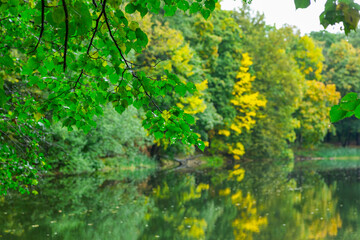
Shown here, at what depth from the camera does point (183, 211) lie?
32.0 ft

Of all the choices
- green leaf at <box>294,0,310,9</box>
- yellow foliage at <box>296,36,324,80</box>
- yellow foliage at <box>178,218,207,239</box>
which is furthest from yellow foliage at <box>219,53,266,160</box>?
green leaf at <box>294,0,310,9</box>

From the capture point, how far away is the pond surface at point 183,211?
7.71 metres

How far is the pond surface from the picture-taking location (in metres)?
7.71

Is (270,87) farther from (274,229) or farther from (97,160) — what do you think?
(274,229)

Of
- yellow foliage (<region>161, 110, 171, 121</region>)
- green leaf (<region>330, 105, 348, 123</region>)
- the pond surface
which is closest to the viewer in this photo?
green leaf (<region>330, 105, 348, 123</region>)

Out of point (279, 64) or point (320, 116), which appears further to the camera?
point (320, 116)

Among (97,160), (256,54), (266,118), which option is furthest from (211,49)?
(97,160)

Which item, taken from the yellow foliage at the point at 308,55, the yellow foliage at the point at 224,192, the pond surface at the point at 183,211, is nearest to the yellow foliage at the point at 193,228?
the pond surface at the point at 183,211

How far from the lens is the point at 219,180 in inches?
632

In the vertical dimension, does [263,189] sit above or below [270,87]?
below

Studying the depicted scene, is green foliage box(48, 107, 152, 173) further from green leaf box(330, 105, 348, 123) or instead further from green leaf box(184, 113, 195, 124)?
green leaf box(330, 105, 348, 123)

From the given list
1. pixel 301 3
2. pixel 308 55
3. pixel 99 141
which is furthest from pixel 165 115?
pixel 308 55

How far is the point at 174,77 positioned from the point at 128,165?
1893 centimetres

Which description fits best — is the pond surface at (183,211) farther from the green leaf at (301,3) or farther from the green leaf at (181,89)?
the green leaf at (301,3)
